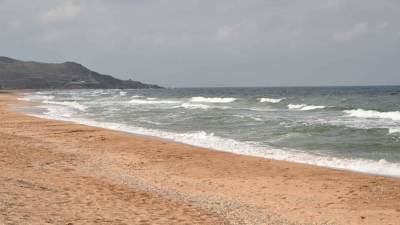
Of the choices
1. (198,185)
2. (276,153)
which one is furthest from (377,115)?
(198,185)

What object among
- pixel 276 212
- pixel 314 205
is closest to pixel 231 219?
pixel 276 212

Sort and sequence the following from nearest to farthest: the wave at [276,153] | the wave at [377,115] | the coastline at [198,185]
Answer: the coastline at [198,185], the wave at [276,153], the wave at [377,115]

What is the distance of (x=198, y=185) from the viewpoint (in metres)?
11.4

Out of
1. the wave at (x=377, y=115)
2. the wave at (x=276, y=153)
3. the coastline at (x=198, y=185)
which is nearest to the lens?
the coastline at (x=198, y=185)

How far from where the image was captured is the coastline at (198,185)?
338 inches

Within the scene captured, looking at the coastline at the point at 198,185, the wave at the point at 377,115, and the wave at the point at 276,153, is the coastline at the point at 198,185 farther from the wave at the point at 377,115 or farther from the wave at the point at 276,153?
the wave at the point at 377,115

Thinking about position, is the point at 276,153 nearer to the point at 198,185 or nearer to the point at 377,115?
the point at 198,185

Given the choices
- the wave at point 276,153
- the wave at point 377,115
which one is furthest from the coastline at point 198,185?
the wave at point 377,115

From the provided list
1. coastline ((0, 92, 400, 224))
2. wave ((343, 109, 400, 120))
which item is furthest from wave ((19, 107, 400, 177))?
wave ((343, 109, 400, 120))

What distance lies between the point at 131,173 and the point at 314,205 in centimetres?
495

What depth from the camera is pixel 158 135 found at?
72.1ft

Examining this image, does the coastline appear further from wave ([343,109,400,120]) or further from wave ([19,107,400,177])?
wave ([343,109,400,120])

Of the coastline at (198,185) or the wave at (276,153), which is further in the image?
the wave at (276,153)

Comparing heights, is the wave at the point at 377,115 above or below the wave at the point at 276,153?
above
